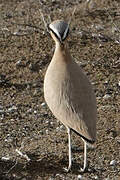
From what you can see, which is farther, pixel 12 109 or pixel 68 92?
pixel 12 109

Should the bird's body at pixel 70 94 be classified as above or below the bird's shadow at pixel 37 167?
above

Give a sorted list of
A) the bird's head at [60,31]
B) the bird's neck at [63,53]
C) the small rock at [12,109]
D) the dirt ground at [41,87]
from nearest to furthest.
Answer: the bird's head at [60,31] < the bird's neck at [63,53] < the dirt ground at [41,87] < the small rock at [12,109]

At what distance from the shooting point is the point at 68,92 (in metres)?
4.52

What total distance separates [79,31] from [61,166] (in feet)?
9.02

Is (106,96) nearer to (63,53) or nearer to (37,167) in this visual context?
(37,167)

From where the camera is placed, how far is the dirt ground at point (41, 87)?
4.92 meters

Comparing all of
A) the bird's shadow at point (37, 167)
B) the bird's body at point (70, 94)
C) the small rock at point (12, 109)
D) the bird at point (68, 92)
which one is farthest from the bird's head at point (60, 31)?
the small rock at point (12, 109)

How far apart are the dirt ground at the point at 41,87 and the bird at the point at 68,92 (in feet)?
1.83

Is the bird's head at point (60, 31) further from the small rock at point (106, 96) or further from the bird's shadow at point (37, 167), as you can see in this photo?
the small rock at point (106, 96)

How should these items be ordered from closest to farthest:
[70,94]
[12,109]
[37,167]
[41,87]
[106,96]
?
[70,94], [37,167], [12,109], [106,96], [41,87]

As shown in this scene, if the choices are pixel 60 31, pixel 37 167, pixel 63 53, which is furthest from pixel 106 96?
pixel 60 31

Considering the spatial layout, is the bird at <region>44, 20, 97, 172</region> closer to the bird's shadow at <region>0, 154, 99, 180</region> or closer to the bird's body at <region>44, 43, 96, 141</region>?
the bird's body at <region>44, 43, 96, 141</region>

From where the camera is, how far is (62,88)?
179 inches

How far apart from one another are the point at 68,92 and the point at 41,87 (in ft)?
5.81
